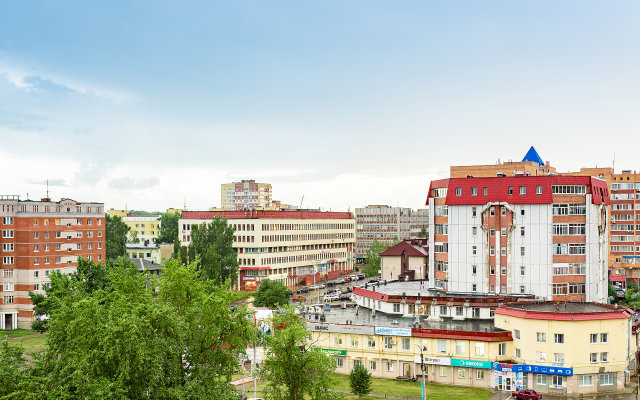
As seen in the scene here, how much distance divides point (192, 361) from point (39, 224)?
70475 millimetres

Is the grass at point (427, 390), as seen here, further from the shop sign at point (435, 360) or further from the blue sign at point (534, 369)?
the blue sign at point (534, 369)

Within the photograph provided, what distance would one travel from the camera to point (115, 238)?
146125mm

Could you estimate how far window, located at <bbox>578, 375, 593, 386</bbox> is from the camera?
6262 cm

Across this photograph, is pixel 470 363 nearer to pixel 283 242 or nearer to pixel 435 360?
pixel 435 360

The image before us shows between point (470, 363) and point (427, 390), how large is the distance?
5.45 metres

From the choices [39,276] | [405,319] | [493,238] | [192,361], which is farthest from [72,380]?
[39,276]

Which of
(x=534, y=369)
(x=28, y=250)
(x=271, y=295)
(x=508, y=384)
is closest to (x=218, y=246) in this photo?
(x=271, y=295)

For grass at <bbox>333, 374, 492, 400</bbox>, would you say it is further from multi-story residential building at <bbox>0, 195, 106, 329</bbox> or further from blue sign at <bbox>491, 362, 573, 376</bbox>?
multi-story residential building at <bbox>0, 195, 106, 329</bbox>

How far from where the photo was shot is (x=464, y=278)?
86.0 meters

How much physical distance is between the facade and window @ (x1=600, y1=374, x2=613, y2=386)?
55879mm

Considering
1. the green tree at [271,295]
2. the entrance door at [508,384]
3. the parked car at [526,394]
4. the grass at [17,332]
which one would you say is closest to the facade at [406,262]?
the green tree at [271,295]

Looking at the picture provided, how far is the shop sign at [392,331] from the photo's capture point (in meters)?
68.4

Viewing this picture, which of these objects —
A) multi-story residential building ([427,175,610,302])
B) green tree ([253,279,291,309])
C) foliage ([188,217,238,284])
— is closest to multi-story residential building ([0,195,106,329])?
foliage ([188,217,238,284])

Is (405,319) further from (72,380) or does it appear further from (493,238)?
(72,380)
